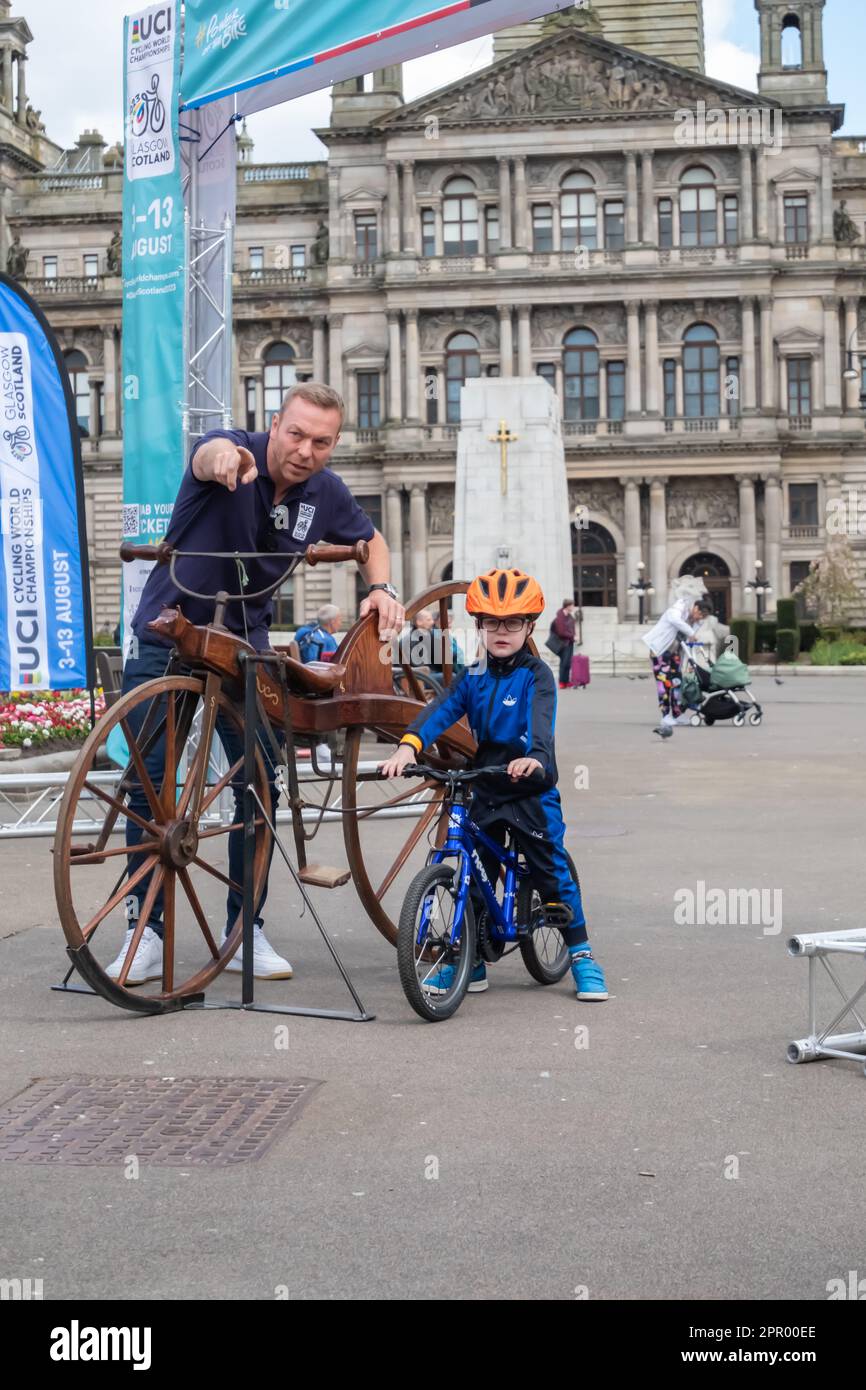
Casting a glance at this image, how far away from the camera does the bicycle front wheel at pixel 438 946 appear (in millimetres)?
6082

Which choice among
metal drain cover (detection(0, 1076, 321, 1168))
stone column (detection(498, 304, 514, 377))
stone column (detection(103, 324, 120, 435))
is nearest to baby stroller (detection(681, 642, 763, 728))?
metal drain cover (detection(0, 1076, 321, 1168))

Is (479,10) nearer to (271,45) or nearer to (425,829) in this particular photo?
(271,45)

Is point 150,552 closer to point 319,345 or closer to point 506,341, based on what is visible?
point 506,341

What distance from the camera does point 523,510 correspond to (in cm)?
4184

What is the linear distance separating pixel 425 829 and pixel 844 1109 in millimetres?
2897

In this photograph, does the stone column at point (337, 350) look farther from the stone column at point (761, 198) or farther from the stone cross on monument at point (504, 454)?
the stone cross on monument at point (504, 454)

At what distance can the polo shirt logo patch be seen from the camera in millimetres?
6828

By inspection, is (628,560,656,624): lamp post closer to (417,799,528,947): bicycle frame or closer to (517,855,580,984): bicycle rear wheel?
(517,855,580,984): bicycle rear wheel

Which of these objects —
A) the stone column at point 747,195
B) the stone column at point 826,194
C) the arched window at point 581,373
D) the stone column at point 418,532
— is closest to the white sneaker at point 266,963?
the stone column at point 418,532

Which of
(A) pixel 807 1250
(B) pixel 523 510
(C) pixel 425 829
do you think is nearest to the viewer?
(A) pixel 807 1250

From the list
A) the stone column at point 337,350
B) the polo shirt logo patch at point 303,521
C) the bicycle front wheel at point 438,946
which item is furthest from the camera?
the stone column at point 337,350

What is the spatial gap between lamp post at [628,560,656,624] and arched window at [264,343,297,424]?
17.0m

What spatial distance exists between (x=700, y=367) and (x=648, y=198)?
7.01 m

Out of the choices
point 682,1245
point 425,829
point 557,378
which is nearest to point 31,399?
point 425,829
